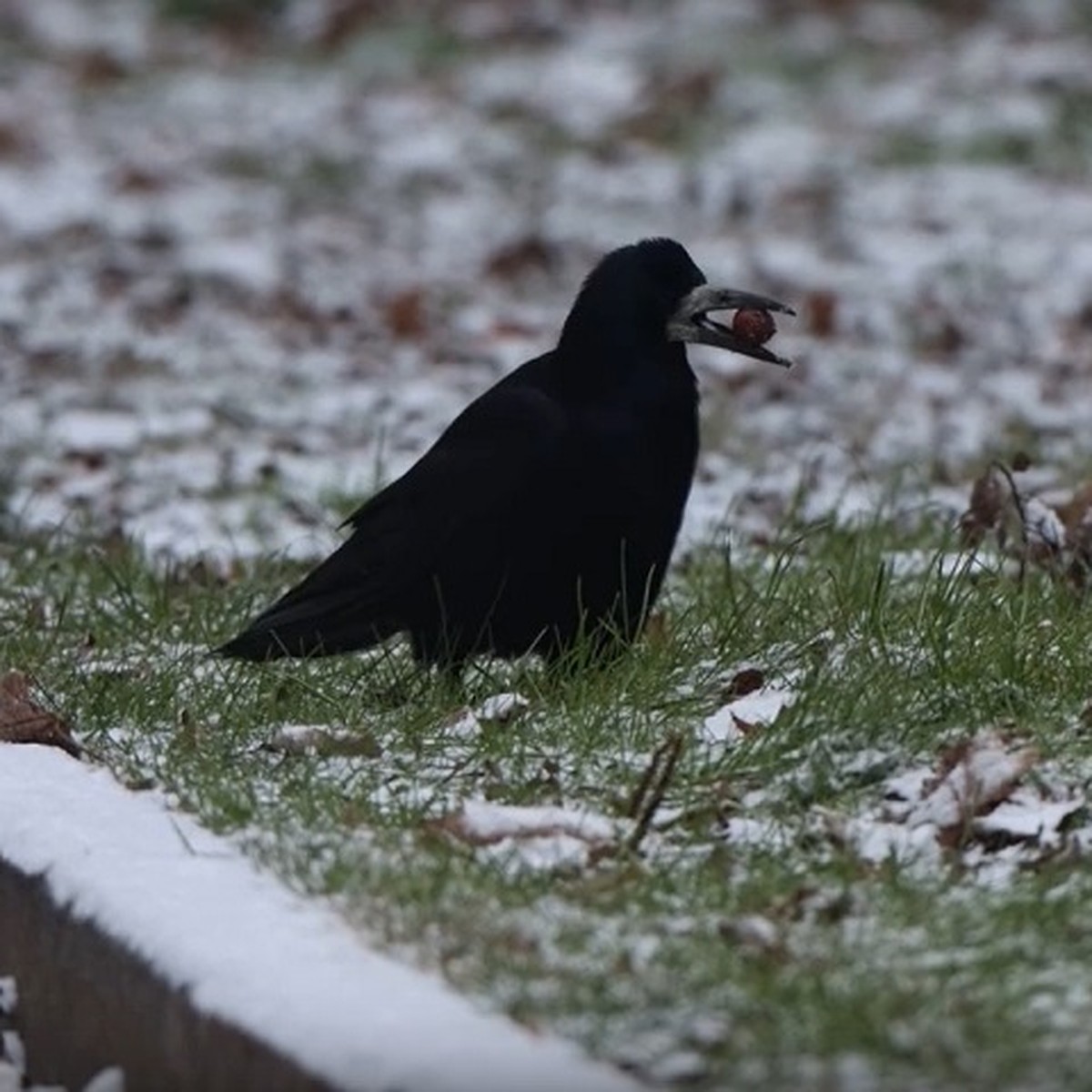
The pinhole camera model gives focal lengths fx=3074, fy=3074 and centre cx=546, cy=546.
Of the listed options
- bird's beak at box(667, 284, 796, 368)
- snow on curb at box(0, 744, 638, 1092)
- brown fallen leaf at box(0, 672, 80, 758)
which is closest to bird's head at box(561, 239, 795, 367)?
bird's beak at box(667, 284, 796, 368)

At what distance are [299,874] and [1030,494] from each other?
2969 mm

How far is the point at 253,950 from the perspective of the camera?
376 cm

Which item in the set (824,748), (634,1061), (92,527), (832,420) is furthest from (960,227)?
(634,1061)

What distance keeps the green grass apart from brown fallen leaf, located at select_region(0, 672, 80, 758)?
5 centimetres

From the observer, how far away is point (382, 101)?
15.2 meters

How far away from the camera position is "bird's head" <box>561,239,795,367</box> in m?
5.57

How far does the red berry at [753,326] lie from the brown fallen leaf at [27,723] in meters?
1.53

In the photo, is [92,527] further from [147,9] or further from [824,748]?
[147,9]

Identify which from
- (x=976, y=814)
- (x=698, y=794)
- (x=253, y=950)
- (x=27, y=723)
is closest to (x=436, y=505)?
(x=27, y=723)

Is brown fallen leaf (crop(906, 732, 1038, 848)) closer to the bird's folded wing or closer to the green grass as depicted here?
the green grass

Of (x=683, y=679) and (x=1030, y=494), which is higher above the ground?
(x=1030, y=494)

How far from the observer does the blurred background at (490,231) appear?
27.9 ft

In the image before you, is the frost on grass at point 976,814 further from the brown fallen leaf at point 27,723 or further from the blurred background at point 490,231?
the blurred background at point 490,231

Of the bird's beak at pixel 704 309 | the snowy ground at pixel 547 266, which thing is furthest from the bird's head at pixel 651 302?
the snowy ground at pixel 547 266
